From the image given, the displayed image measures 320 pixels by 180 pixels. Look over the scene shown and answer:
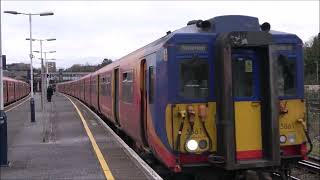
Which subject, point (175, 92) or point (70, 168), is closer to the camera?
point (175, 92)

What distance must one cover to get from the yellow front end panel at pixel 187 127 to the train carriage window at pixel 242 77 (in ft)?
1.89

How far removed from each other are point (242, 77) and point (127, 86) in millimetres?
5948

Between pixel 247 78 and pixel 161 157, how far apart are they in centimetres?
201

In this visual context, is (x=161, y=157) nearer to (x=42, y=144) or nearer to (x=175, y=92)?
(x=175, y=92)

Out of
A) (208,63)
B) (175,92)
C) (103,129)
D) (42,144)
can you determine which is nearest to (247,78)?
(208,63)

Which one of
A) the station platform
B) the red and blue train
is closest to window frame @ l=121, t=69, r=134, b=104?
the station platform

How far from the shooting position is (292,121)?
9.31 m

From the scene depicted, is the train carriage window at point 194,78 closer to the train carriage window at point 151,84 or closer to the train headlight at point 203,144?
the train headlight at point 203,144

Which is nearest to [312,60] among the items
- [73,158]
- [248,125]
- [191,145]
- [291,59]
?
[73,158]

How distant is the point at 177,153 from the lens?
8664 millimetres

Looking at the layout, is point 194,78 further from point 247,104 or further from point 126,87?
point 126,87

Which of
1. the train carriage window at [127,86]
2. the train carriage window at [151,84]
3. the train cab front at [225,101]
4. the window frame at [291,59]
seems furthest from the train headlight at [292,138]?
the train carriage window at [127,86]

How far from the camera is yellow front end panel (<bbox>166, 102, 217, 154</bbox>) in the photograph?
867 centimetres

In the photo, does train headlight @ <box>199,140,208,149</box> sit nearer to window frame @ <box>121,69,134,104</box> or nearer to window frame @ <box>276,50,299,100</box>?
window frame @ <box>276,50,299,100</box>
